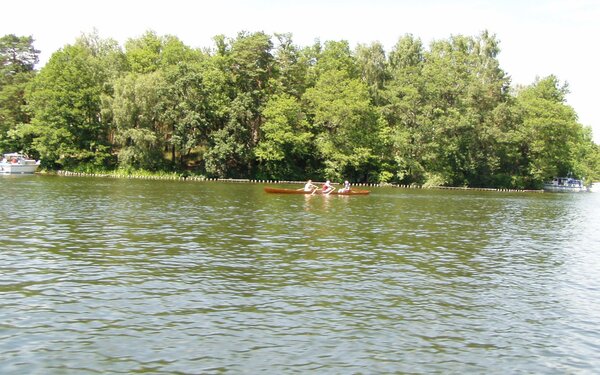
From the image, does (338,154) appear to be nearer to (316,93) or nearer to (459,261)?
(316,93)

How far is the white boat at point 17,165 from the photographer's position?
7850cm

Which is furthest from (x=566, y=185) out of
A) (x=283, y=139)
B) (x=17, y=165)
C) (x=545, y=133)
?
(x=17, y=165)

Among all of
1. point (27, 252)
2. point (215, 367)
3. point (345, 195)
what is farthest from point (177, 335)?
point (345, 195)

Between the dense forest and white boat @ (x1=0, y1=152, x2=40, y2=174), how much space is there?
8.17 feet

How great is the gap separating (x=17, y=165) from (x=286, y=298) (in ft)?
251

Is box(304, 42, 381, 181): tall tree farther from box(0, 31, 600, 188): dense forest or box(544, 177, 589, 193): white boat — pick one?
box(544, 177, 589, 193): white boat

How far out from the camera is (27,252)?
2041cm

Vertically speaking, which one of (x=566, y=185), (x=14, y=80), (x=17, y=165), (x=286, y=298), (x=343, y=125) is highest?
(x=14, y=80)

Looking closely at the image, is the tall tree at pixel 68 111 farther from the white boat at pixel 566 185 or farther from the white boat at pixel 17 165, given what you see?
the white boat at pixel 566 185

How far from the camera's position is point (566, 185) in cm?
11888

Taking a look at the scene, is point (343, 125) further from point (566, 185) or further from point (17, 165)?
point (566, 185)

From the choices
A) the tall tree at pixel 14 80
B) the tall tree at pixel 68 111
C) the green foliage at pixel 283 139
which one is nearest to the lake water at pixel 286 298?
the green foliage at pixel 283 139

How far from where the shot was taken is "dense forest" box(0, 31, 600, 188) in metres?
80.8

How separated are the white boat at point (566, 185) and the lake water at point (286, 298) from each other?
87.0 meters
